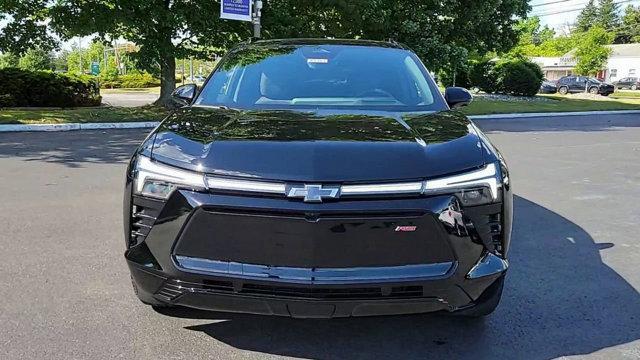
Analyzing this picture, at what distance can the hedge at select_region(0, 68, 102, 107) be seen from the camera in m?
17.7

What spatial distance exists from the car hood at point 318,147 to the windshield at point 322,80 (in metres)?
Answer: 0.51

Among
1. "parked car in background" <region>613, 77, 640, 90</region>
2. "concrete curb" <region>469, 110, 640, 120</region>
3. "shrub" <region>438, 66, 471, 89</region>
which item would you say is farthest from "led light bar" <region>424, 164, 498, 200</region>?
"parked car in background" <region>613, 77, 640, 90</region>

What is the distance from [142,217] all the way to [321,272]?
2.81 ft

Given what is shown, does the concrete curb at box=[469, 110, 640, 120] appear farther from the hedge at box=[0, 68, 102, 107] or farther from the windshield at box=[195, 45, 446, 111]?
the windshield at box=[195, 45, 446, 111]

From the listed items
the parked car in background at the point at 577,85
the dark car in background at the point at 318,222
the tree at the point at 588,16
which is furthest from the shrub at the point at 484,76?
the tree at the point at 588,16

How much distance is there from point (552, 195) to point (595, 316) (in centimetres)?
355

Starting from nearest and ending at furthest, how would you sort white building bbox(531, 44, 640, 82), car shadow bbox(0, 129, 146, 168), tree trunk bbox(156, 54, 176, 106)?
car shadow bbox(0, 129, 146, 168), tree trunk bbox(156, 54, 176, 106), white building bbox(531, 44, 640, 82)

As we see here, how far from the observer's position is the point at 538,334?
9.80ft

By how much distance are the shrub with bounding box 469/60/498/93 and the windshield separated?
29.3 meters

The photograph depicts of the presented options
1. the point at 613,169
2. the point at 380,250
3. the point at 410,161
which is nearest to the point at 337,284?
the point at 380,250

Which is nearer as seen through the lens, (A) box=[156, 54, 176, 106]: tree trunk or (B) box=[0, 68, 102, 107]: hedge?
(A) box=[156, 54, 176, 106]: tree trunk

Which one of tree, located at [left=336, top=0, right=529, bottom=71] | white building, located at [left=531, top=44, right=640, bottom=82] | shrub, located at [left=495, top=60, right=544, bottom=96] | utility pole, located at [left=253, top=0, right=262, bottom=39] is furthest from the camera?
white building, located at [left=531, top=44, right=640, bottom=82]

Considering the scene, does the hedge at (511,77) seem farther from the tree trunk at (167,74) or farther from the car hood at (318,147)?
the car hood at (318,147)

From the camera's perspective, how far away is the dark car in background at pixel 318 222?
2.27 metres
